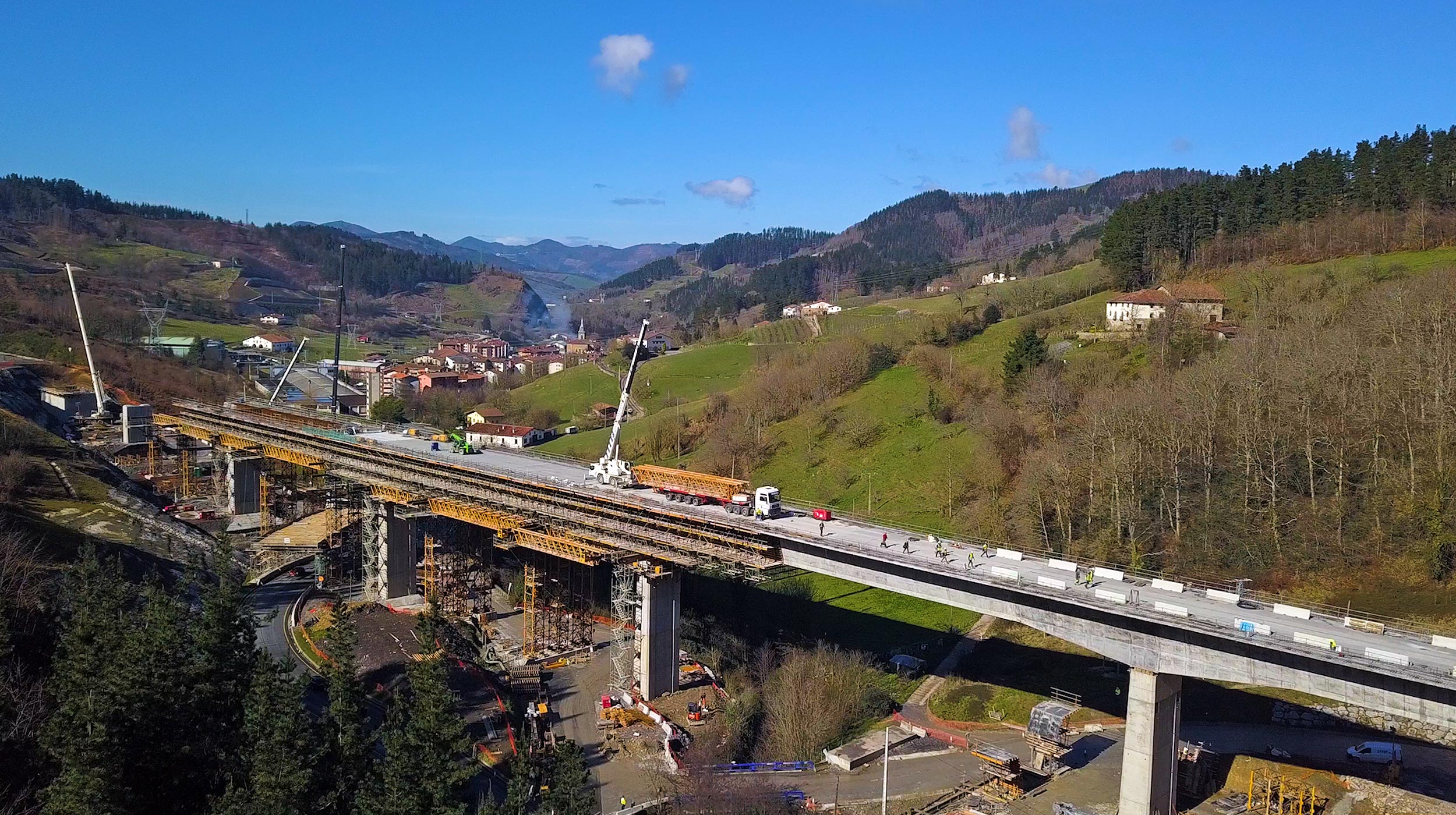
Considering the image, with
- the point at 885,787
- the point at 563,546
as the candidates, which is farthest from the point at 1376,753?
the point at 563,546

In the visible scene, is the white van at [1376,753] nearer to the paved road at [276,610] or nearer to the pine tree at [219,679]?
the pine tree at [219,679]

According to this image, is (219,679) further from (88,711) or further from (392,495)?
(392,495)

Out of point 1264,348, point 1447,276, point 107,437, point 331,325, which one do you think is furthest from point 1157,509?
point 331,325

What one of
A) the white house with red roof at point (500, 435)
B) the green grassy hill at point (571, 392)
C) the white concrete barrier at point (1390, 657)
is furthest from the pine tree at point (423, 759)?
the green grassy hill at point (571, 392)

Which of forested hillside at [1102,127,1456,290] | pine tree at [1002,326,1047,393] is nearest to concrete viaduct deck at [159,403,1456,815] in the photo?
pine tree at [1002,326,1047,393]

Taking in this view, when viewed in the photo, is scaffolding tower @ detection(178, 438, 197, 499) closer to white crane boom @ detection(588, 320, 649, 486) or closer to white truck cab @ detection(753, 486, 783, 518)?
white crane boom @ detection(588, 320, 649, 486)
